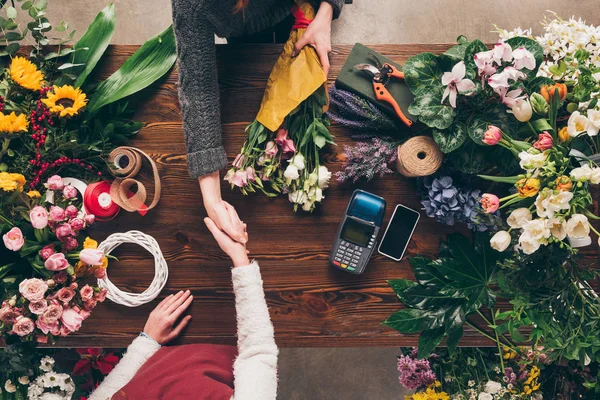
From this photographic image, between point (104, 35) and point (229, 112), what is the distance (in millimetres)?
436

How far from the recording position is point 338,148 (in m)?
1.33

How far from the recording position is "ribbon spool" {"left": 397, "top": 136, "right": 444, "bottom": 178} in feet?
3.85

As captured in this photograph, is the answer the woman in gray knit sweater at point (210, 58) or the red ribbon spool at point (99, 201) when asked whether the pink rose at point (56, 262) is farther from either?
the woman in gray knit sweater at point (210, 58)

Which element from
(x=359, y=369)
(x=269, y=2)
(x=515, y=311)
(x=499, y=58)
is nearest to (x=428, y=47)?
(x=499, y=58)

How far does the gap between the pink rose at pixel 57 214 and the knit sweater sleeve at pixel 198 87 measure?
34 cm

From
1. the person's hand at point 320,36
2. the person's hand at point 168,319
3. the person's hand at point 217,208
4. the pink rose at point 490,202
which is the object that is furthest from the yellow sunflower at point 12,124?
the pink rose at point 490,202

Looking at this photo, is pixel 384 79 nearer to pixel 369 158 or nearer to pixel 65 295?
pixel 369 158

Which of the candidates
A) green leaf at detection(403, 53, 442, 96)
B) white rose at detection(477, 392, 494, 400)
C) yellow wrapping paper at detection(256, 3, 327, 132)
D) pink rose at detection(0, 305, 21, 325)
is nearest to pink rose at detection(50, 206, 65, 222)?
pink rose at detection(0, 305, 21, 325)

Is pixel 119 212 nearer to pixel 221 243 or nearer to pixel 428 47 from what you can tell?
pixel 221 243

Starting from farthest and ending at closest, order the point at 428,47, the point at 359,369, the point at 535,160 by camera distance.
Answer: the point at 359,369 → the point at 428,47 → the point at 535,160

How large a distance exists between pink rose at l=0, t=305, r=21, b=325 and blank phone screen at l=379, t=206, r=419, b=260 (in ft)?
3.28

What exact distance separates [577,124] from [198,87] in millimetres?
878

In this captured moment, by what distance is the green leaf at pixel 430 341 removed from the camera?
46.6 inches

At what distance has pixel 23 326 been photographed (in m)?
1.08
